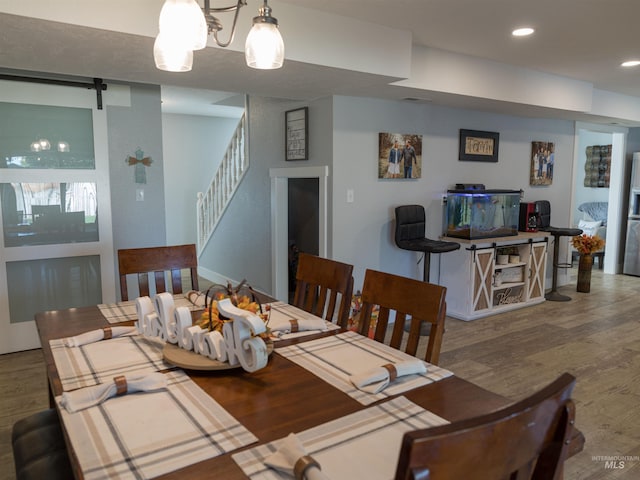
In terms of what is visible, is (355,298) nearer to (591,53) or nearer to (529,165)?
(591,53)

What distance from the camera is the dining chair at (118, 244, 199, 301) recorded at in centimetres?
234

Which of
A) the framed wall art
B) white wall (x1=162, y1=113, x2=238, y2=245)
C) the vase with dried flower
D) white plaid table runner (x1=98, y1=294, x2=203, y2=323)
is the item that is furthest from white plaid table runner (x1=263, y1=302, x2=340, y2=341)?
the framed wall art

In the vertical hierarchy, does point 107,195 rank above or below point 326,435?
above

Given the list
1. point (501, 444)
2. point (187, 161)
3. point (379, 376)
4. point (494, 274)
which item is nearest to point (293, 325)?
point (379, 376)

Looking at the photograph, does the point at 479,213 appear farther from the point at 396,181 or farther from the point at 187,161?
the point at 187,161

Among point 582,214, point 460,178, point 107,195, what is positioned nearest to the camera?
point 107,195

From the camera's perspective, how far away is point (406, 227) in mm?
4156

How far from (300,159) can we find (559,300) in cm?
328

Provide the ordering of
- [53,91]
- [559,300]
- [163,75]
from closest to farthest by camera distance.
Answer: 1. [163,75]
2. [53,91]
3. [559,300]

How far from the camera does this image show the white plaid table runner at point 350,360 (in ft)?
4.26

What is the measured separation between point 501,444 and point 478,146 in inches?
179

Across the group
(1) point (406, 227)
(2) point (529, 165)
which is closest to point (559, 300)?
(2) point (529, 165)

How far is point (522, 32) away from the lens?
315 cm

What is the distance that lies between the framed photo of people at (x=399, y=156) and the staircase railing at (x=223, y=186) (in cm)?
169
